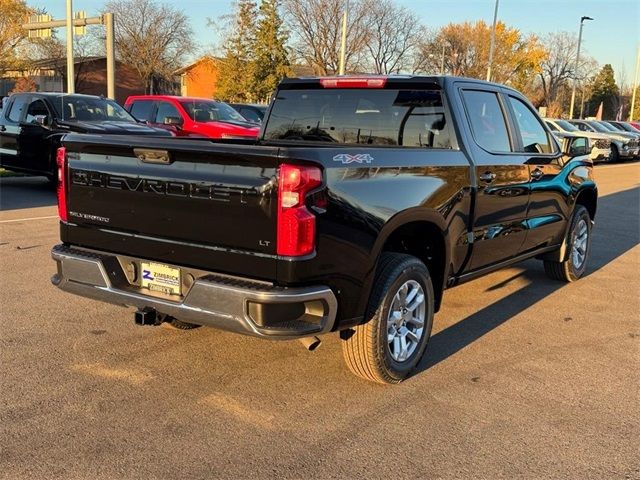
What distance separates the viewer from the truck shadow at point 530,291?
15.9 ft

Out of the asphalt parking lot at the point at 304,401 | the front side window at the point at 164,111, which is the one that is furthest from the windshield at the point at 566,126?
the asphalt parking lot at the point at 304,401

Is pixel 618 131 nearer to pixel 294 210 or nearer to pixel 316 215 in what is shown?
pixel 316 215

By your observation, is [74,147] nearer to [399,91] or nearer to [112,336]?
[112,336]

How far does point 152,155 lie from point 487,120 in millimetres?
2794

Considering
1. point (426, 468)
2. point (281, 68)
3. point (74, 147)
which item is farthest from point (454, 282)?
point (281, 68)

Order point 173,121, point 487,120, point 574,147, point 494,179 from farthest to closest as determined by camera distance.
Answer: point 173,121
point 574,147
point 487,120
point 494,179

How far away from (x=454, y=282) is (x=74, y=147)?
2.81m

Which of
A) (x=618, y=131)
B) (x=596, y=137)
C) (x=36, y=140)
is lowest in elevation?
(x=36, y=140)

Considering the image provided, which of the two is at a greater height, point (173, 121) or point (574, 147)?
point (173, 121)

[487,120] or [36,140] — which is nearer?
[487,120]

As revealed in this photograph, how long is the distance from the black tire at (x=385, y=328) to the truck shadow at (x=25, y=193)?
27.5 ft

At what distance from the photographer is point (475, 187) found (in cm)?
472

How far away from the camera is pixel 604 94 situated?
88750 mm

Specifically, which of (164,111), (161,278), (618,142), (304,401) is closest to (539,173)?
(304,401)
